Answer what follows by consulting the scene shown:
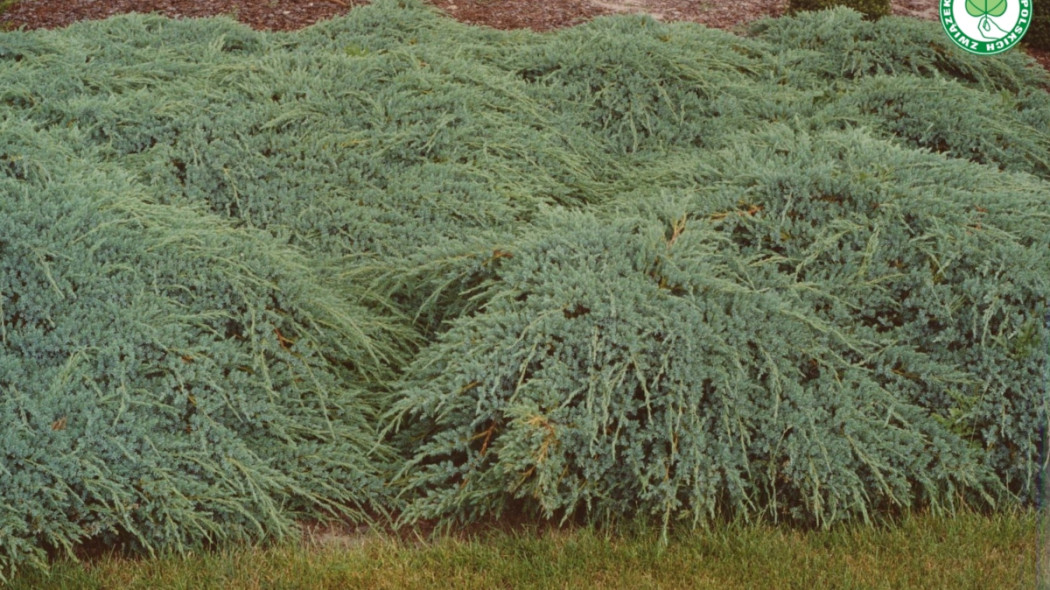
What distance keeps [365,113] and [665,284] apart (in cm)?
173

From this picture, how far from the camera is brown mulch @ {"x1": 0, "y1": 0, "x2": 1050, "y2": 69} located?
6438 mm

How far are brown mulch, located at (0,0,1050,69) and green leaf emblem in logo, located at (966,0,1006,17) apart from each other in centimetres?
352

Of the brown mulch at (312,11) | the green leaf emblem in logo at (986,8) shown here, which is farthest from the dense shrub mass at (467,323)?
the brown mulch at (312,11)

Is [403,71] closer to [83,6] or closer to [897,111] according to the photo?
[897,111]

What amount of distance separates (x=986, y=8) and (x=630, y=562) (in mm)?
2097

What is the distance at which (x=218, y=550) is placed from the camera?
9.59ft

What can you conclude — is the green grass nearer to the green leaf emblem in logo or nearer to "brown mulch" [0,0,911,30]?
the green leaf emblem in logo

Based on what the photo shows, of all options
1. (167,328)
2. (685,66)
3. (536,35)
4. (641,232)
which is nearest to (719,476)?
(641,232)

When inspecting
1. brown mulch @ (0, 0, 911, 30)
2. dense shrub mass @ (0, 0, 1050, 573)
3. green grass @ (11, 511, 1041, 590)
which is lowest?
green grass @ (11, 511, 1041, 590)

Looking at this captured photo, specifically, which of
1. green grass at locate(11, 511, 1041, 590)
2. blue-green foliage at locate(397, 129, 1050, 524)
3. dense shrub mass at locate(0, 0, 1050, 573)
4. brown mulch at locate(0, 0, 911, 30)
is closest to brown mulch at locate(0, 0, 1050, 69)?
brown mulch at locate(0, 0, 911, 30)

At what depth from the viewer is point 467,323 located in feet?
10.6

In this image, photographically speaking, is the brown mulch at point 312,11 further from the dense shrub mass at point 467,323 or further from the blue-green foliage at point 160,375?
the blue-green foliage at point 160,375

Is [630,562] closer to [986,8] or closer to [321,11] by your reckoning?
[986,8]

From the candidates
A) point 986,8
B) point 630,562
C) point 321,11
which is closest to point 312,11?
point 321,11
